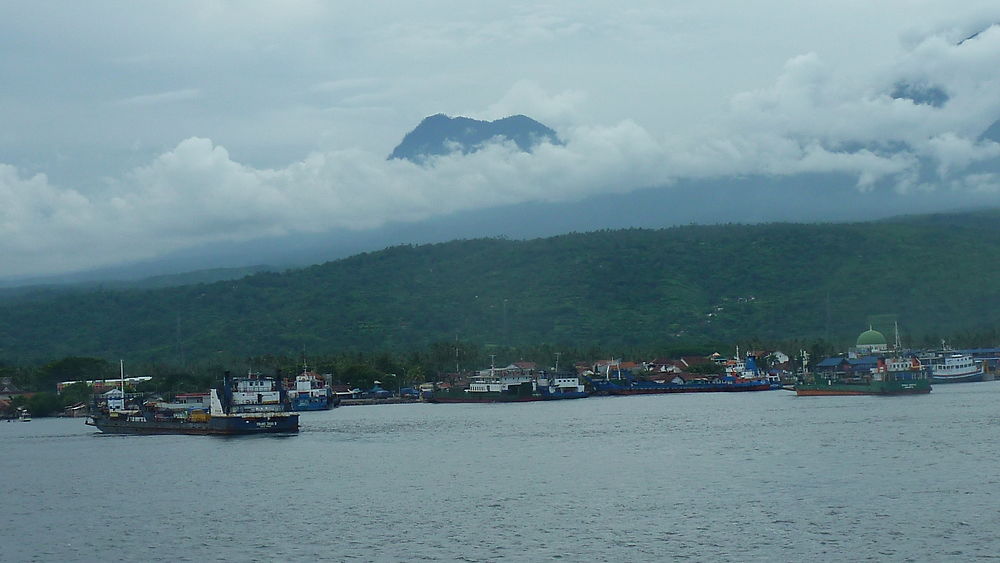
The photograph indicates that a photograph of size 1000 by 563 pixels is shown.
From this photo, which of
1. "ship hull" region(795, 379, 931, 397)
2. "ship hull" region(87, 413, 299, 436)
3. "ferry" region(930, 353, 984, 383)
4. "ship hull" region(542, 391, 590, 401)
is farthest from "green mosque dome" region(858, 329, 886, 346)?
"ship hull" region(87, 413, 299, 436)

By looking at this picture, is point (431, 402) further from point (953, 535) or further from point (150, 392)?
point (953, 535)

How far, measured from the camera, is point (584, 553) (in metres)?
30.4

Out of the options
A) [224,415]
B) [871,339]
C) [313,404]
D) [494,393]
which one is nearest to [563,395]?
[494,393]

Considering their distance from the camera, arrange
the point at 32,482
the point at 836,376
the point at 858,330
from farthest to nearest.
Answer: the point at 858,330 < the point at 836,376 < the point at 32,482

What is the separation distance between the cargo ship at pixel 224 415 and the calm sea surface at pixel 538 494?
4386 mm

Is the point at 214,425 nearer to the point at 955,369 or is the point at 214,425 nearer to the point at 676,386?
the point at 676,386

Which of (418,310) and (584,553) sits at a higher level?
(418,310)

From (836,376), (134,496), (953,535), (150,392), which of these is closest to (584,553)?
(953,535)

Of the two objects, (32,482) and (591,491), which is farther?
(32,482)

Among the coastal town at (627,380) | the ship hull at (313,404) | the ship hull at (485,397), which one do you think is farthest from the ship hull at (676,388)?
the ship hull at (313,404)

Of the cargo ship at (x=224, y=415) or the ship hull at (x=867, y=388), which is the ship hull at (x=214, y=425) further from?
the ship hull at (x=867, y=388)

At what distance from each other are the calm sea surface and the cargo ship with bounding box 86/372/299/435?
4.39 meters

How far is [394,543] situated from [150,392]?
99.6 metres

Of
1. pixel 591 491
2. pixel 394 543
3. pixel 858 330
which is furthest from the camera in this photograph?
pixel 858 330
